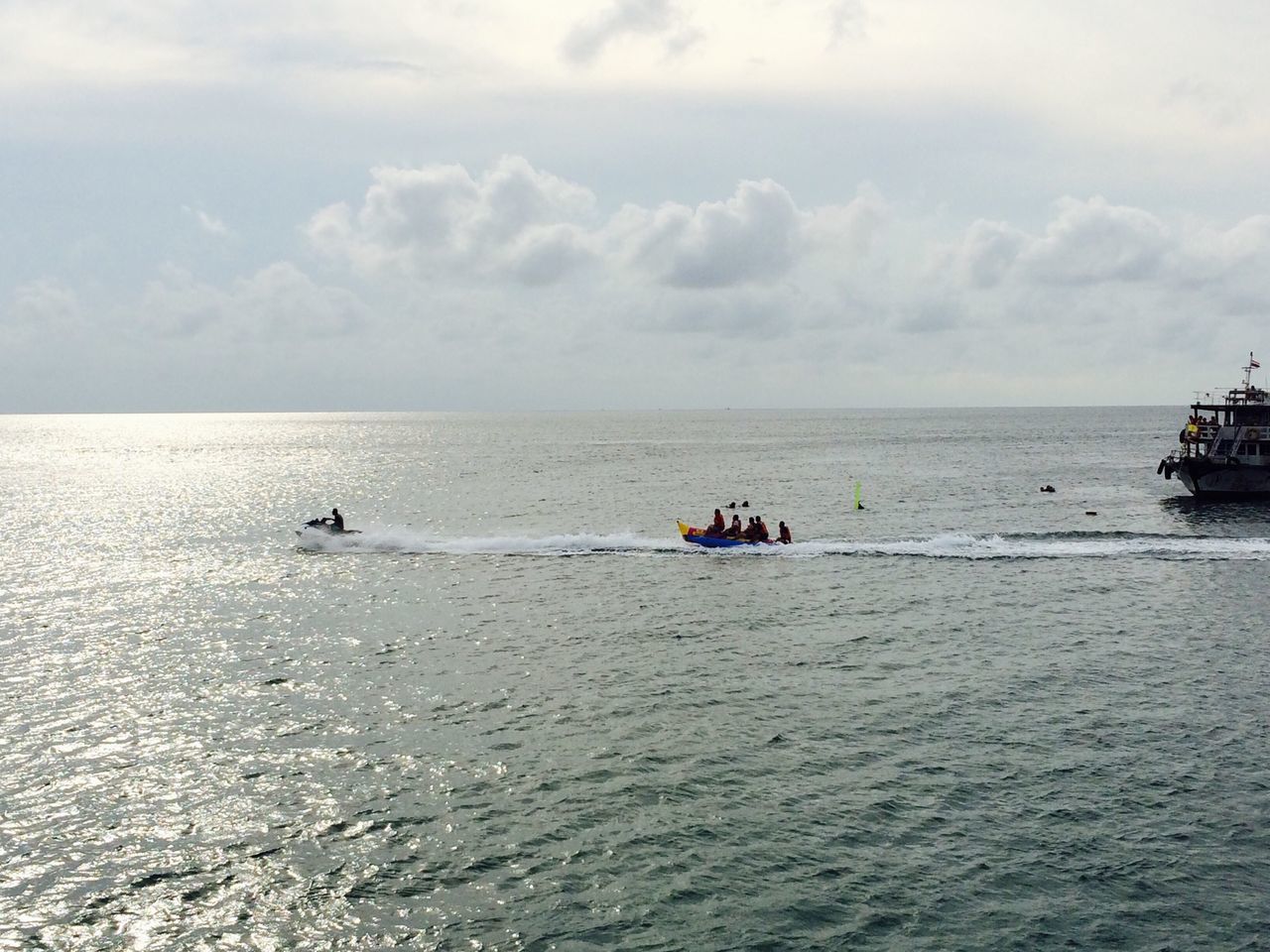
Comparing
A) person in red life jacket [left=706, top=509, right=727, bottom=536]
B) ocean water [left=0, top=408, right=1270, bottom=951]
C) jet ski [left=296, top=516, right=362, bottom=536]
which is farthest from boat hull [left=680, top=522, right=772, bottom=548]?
jet ski [left=296, top=516, right=362, bottom=536]

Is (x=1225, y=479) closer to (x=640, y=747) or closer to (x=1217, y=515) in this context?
(x=1217, y=515)

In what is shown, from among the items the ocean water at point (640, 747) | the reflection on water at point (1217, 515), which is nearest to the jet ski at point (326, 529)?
the ocean water at point (640, 747)

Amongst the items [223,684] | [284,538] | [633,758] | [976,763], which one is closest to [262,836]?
[633,758]

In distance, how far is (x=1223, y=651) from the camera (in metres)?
38.1

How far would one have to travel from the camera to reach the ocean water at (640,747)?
19688 millimetres

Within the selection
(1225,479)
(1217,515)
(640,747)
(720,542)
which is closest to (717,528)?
(720,542)

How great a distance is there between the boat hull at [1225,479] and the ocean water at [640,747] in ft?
98.5

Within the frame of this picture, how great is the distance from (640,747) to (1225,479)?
82603mm

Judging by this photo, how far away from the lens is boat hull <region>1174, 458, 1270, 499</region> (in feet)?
289

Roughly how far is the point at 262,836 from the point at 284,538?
2108 inches

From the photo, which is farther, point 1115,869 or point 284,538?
point 284,538

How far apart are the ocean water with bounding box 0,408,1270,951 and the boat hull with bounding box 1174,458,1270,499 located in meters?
30.0

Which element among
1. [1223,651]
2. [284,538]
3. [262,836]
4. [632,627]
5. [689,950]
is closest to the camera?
[689,950]

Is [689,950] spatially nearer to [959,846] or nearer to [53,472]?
[959,846]
